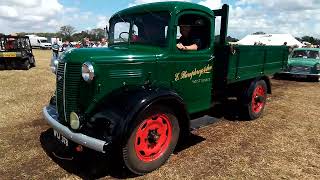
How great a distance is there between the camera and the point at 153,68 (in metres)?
5.03

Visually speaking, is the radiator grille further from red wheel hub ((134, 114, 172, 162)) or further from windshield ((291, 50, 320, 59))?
windshield ((291, 50, 320, 59))

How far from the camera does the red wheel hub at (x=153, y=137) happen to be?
4.66m

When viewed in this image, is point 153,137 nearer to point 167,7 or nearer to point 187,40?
point 187,40

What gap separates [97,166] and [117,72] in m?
1.48

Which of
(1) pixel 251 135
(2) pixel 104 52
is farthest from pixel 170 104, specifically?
(1) pixel 251 135

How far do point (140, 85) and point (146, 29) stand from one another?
3.63 feet

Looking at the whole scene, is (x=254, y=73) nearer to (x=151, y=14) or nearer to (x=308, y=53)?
(x=151, y=14)

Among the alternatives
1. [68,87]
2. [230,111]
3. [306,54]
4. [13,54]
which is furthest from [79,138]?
[13,54]

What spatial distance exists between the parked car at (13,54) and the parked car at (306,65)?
48.5 ft

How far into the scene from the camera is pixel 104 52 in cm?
478

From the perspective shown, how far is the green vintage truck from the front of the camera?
4.40 meters

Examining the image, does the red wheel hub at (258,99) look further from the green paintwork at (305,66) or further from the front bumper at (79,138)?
the green paintwork at (305,66)

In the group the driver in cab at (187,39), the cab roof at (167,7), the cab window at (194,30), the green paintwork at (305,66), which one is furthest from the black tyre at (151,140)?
the green paintwork at (305,66)

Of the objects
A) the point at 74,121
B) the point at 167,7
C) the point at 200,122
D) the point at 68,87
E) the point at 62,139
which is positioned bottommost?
the point at 62,139
